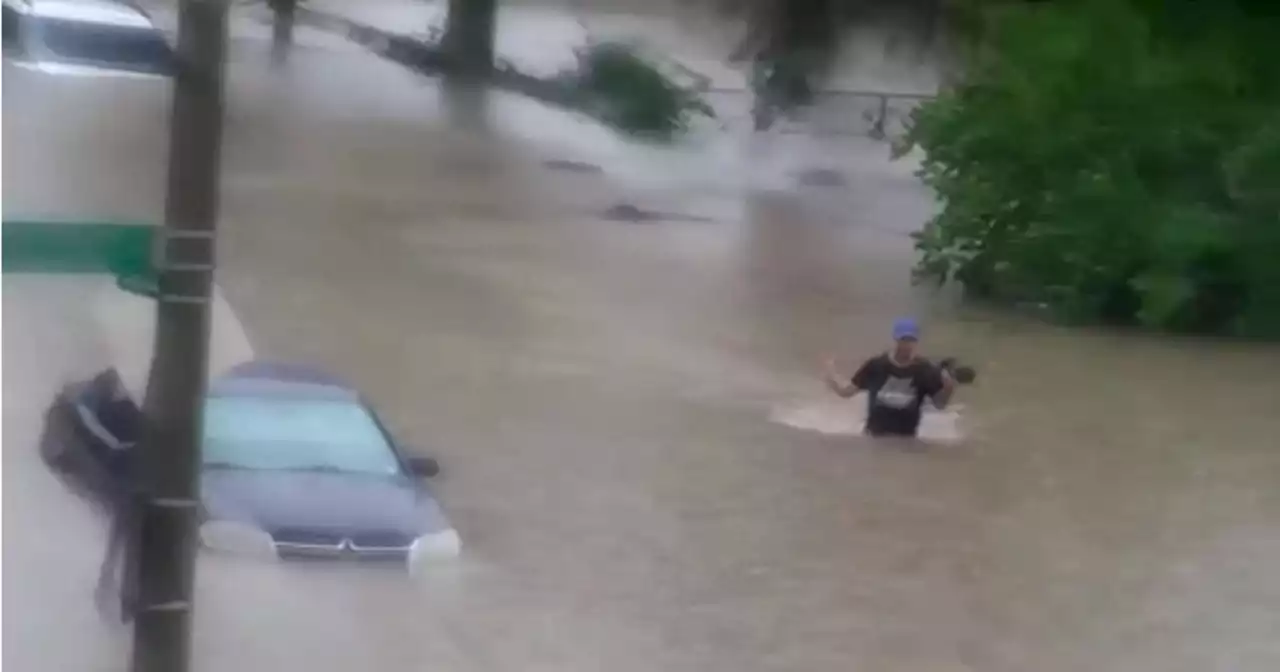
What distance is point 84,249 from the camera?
5.25 m

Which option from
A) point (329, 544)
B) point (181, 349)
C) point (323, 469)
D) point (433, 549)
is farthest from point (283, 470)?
point (181, 349)

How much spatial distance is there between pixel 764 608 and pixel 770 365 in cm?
459

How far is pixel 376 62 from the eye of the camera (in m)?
14.9

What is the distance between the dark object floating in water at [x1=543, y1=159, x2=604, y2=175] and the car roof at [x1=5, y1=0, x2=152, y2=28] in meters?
8.66

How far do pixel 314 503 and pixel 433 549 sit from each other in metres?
0.41

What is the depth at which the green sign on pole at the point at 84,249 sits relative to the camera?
512 cm

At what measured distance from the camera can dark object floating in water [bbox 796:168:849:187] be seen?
55.9ft

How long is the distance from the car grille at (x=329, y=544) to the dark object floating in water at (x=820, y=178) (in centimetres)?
1000

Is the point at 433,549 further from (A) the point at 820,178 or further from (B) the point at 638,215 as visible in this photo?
(A) the point at 820,178

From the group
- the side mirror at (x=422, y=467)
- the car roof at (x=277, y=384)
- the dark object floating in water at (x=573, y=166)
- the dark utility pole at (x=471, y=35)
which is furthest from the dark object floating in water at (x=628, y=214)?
the side mirror at (x=422, y=467)

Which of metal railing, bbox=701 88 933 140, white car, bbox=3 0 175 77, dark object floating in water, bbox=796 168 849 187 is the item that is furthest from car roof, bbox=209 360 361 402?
dark object floating in water, bbox=796 168 849 187

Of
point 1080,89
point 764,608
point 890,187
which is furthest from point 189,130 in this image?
point 890,187

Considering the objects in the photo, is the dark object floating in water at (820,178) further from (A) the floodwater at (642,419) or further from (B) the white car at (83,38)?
(B) the white car at (83,38)

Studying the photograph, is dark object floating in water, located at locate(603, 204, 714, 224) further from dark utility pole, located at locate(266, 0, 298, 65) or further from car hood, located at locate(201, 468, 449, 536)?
car hood, located at locate(201, 468, 449, 536)
